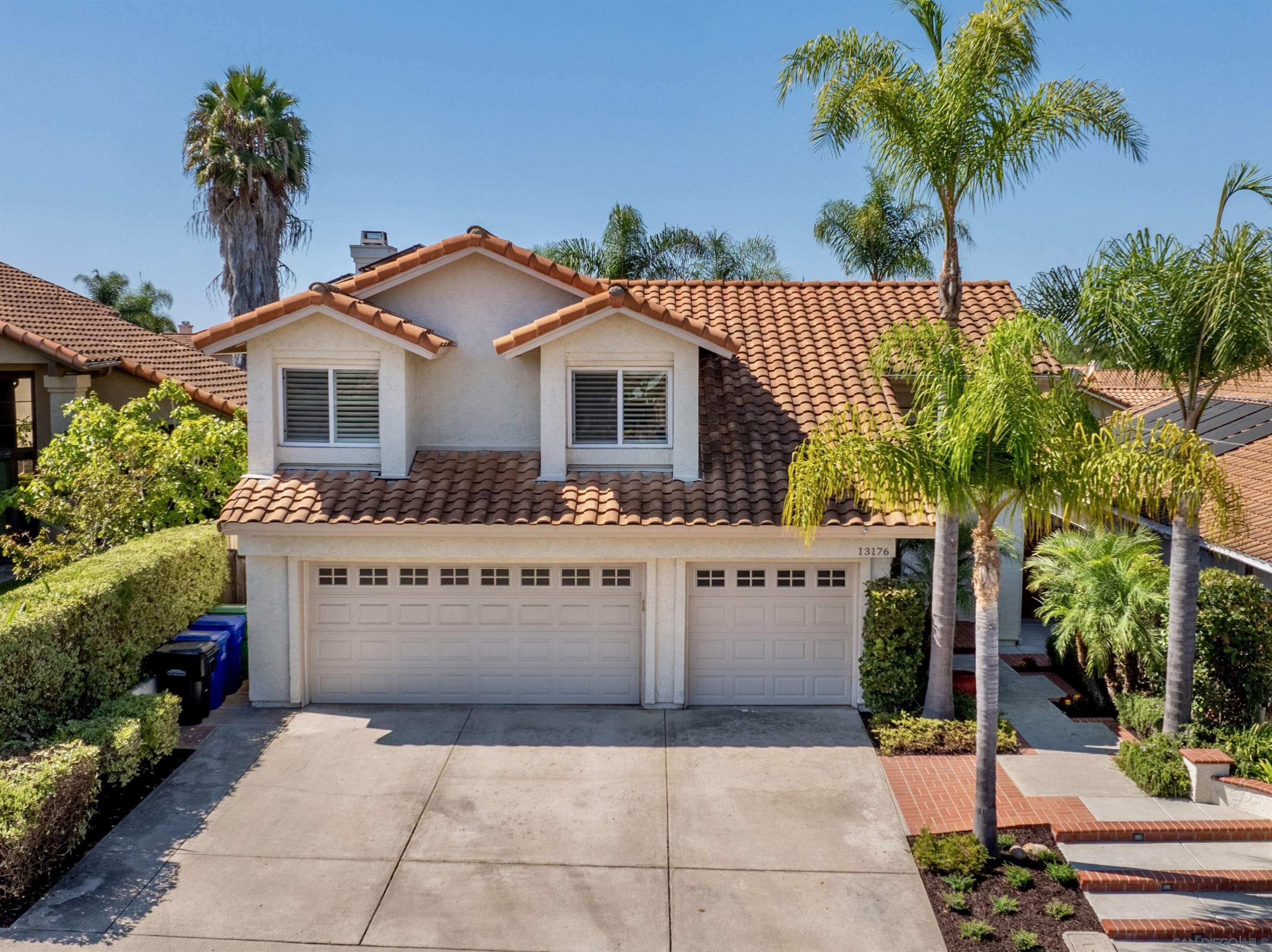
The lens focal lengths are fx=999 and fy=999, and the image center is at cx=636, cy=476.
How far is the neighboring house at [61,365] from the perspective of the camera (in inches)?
817

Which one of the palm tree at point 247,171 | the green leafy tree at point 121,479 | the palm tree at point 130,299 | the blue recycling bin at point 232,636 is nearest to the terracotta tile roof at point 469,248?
the green leafy tree at point 121,479

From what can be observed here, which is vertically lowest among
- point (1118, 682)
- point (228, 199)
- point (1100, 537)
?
point (1118, 682)

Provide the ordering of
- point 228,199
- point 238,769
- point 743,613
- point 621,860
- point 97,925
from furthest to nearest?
point 228,199
point 743,613
point 238,769
point 621,860
point 97,925

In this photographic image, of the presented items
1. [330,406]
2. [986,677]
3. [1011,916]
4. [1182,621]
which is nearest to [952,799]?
[986,677]

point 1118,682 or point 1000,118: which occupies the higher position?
point 1000,118

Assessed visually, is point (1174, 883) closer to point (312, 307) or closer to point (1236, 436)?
point (1236, 436)

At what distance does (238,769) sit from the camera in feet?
37.7

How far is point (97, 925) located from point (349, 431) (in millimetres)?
6986

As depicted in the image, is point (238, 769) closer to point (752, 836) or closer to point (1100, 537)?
point (752, 836)

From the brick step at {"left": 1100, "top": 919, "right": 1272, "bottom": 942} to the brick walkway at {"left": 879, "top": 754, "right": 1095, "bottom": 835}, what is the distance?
156cm

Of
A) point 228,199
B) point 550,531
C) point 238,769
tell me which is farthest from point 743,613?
point 228,199

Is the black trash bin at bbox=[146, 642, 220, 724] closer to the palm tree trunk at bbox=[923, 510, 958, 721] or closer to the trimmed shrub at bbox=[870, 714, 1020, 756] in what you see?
the trimmed shrub at bbox=[870, 714, 1020, 756]

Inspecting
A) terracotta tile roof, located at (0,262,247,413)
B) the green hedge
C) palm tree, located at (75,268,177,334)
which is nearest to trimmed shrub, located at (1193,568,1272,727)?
the green hedge

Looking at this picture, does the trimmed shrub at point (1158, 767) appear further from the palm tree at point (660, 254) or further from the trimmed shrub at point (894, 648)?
the palm tree at point (660, 254)
